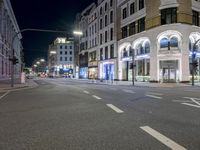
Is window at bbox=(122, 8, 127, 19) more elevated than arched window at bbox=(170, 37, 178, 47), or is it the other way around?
window at bbox=(122, 8, 127, 19)

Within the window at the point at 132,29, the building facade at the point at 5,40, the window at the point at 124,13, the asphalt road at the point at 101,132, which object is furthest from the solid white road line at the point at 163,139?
the window at the point at 124,13

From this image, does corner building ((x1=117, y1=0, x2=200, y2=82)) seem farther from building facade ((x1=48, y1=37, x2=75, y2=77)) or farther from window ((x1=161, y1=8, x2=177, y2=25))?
building facade ((x1=48, y1=37, x2=75, y2=77))

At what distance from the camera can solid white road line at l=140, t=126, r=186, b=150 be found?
4809 mm

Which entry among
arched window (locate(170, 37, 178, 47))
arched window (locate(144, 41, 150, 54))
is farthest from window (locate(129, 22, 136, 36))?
arched window (locate(170, 37, 178, 47))

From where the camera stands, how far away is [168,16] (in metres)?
38.3

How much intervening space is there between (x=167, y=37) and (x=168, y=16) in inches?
122

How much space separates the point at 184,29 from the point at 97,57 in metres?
31.3

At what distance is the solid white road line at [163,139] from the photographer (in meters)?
4.81

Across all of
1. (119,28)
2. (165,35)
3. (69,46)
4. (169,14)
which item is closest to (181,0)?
(169,14)

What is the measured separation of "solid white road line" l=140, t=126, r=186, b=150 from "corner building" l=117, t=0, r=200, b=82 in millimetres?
30149

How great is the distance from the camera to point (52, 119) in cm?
789

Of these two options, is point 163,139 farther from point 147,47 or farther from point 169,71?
point 147,47

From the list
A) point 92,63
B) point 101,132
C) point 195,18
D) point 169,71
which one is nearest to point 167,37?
point 169,71

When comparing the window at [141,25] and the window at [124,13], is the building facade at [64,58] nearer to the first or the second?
the window at [124,13]
